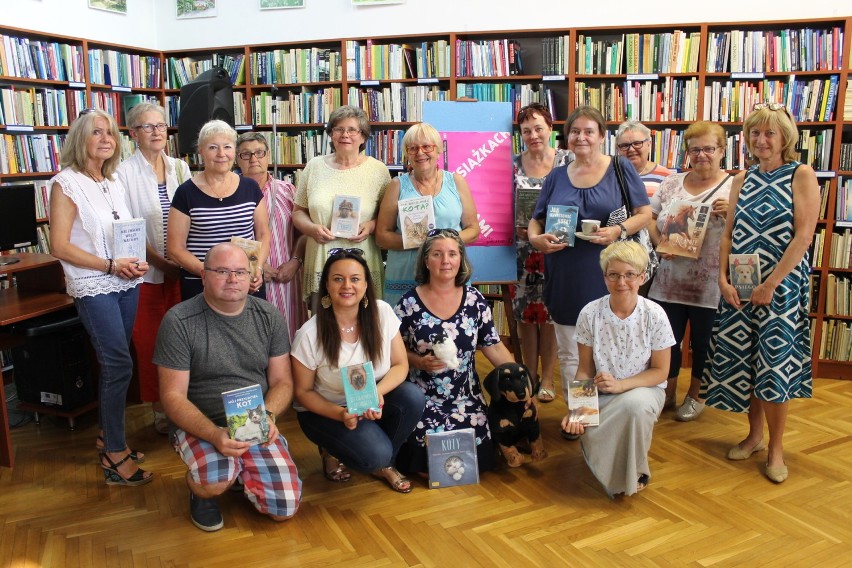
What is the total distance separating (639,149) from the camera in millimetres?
3896

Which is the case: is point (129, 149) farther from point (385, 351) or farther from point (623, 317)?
point (623, 317)

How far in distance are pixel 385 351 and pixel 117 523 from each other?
1.26 m

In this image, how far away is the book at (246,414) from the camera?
2.50m

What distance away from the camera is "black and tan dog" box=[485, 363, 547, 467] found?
3006 millimetres

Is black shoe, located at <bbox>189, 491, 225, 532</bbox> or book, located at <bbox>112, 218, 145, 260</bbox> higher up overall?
book, located at <bbox>112, 218, 145, 260</bbox>

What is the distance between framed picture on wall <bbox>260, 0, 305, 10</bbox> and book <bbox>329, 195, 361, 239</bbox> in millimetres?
A: 3128

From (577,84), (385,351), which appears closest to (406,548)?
(385,351)

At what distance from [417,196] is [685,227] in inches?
54.1

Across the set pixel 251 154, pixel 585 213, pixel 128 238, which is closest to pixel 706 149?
pixel 585 213

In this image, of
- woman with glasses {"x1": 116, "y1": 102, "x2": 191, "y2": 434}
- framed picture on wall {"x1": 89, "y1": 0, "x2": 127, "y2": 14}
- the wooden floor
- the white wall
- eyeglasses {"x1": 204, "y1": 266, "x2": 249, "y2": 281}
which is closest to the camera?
the wooden floor

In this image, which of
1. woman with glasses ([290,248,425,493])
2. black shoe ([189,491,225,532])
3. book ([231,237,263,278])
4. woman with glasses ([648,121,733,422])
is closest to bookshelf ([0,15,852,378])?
woman with glasses ([648,121,733,422])

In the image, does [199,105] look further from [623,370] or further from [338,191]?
[623,370]

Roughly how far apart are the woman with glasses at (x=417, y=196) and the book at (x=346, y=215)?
130 millimetres

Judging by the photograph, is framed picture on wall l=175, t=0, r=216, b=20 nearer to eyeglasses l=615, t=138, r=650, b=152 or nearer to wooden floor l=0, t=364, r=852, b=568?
eyeglasses l=615, t=138, r=650, b=152
